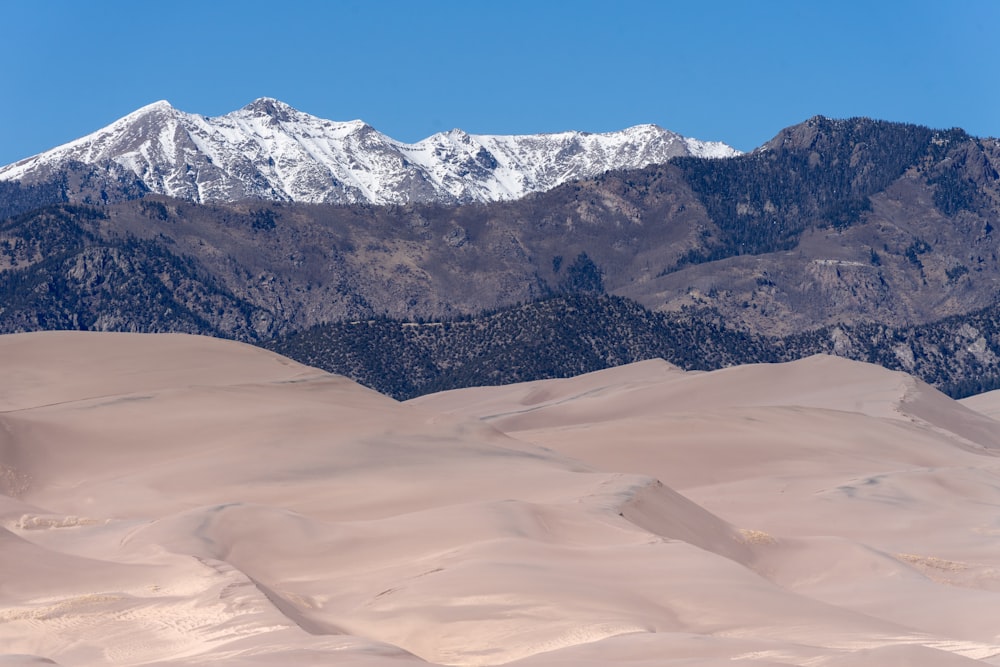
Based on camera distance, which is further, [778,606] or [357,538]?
[357,538]

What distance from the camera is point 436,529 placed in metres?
41.7

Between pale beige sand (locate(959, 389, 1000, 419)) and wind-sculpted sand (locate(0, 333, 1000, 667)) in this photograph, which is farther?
pale beige sand (locate(959, 389, 1000, 419))

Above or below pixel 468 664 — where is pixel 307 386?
above

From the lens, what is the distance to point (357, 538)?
4128 centimetres

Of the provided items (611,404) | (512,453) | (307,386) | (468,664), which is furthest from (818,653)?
(611,404)

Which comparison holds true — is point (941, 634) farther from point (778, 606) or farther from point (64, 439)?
point (64, 439)

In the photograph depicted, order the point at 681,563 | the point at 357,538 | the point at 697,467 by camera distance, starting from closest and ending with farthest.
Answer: the point at 681,563 → the point at 357,538 → the point at 697,467

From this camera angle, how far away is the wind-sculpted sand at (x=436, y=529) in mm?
29344

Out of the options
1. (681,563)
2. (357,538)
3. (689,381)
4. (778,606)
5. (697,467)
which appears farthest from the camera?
(689,381)

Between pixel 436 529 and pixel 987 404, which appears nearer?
pixel 436 529

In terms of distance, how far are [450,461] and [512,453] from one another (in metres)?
5.76

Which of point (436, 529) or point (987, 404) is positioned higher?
point (436, 529)

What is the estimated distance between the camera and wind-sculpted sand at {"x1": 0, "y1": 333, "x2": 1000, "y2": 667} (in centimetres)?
2934

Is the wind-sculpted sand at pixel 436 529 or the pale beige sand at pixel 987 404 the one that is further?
the pale beige sand at pixel 987 404
